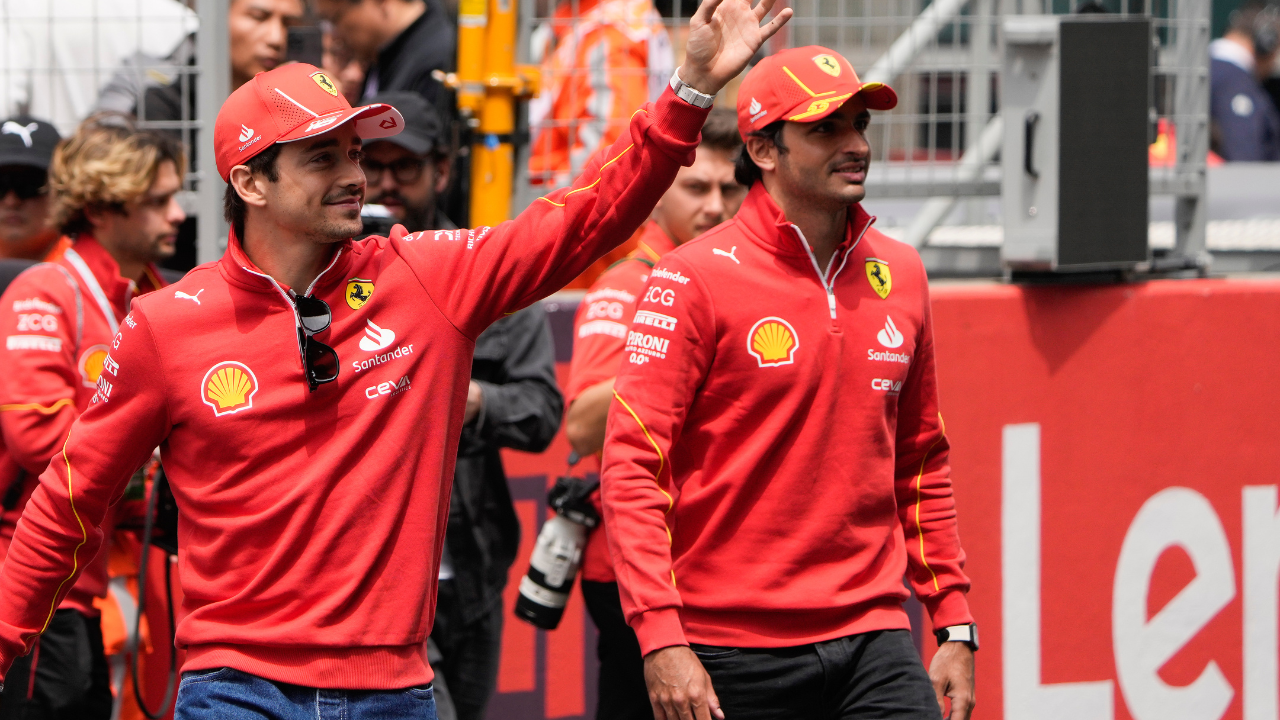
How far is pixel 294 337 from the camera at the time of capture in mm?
3016

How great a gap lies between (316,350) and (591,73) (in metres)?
2.65

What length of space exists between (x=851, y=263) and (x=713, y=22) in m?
0.97

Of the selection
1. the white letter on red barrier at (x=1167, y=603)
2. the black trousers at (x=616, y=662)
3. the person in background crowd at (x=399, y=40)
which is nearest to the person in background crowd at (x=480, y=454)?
the black trousers at (x=616, y=662)

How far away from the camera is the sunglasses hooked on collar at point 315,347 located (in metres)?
2.97

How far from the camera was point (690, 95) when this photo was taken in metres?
2.90

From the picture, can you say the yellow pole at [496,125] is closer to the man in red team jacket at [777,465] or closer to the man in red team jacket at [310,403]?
the man in red team jacket at [777,465]

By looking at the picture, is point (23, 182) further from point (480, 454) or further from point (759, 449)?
point (759, 449)

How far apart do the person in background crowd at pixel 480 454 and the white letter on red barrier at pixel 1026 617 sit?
1826 mm

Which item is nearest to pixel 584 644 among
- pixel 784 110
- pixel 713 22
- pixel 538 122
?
pixel 538 122

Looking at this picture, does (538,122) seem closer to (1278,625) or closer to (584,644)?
(584,644)

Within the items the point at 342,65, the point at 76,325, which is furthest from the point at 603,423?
the point at 342,65

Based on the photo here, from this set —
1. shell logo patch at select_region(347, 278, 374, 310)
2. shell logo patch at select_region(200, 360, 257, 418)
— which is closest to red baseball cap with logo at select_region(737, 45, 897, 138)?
shell logo patch at select_region(347, 278, 374, 310)

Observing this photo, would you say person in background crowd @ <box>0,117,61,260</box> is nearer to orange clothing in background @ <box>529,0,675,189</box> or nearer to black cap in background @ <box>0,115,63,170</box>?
black cap in background @ <box>0,115,63,170</box>

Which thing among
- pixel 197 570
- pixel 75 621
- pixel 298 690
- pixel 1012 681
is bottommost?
pixel 1012 681
